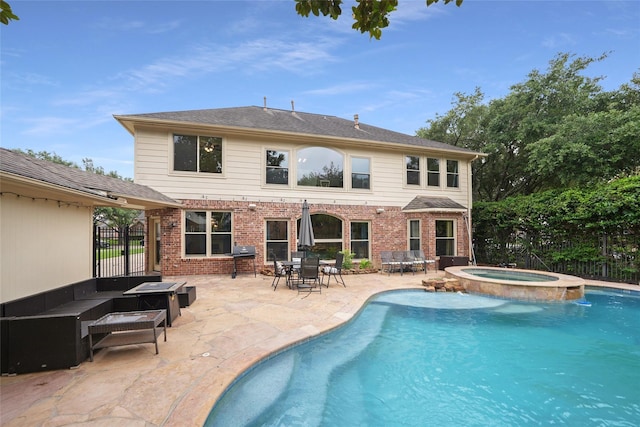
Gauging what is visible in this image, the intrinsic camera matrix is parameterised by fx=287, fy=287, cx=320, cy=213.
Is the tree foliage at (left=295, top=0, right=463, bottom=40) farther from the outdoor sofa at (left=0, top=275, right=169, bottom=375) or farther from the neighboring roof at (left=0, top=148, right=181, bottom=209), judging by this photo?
the outdoor sofa at (left=0, top=275, right=169, bottom=375)

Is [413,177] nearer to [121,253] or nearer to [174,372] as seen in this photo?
[174,372]

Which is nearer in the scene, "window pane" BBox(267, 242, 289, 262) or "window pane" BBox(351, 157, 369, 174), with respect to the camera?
"window pane" BBox(267, 242, 289, 262)

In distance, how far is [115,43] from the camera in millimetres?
11078

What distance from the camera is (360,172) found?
508 inches

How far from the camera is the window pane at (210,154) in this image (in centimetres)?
1095

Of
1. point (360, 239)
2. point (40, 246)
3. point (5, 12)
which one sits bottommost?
point (360, 239)

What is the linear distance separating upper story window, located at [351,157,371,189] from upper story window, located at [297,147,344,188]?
1.84 feet

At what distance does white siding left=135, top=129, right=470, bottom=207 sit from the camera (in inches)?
408

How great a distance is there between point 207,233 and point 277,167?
12.4 feet

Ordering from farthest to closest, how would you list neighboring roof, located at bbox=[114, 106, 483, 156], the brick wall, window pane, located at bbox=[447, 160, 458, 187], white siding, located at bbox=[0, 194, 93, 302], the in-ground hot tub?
window pane, located at bbox=[447, 160, 458, 187], the brick wall, neighboring roof, located at bbox=[114, 106, 483, 156], the in-ground hot tub, white siding, located at bbox=[0, 194, 93, 302]

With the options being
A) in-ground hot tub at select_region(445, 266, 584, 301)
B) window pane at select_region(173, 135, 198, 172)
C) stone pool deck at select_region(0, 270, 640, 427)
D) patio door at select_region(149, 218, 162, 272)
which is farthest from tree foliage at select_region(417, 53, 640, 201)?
patio door at select_region(149, 218, 162, 272)

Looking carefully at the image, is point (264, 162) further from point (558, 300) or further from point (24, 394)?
point (558, 300)

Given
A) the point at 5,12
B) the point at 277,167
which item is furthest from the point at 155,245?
the point at 5,12

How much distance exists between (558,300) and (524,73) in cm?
1304
